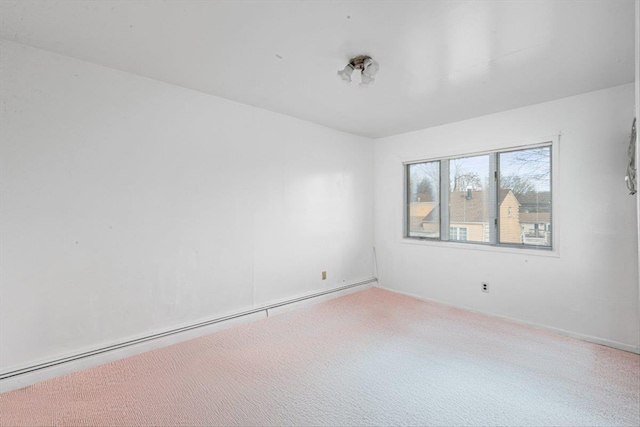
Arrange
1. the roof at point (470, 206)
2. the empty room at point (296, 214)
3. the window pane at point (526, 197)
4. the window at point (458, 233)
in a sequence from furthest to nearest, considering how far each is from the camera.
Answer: the window at point (458, 233) → the roof at point (470, 206) → the window pane at point (526, 197) → the empty room at point (296, 214)

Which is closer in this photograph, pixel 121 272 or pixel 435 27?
pixel 435 27

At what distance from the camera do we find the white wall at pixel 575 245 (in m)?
2.71

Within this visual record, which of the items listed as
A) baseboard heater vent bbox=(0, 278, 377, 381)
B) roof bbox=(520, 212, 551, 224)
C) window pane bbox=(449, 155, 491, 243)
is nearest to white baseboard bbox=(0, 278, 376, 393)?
baseboard heater vent bbox=(0, 278, 377, 381)

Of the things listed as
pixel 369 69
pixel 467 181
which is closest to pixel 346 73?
pixel 369 69

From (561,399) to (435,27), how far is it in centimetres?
254

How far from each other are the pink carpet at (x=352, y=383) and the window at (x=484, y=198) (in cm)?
111

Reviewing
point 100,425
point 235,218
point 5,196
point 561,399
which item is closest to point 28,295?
point 5,196

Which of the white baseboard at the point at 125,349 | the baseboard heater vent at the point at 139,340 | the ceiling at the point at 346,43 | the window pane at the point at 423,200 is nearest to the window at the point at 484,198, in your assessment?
the window pane at the point at 423,200

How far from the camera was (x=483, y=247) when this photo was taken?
362 cm

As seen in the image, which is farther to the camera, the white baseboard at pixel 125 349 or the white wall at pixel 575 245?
the white wall at pixel 575 245

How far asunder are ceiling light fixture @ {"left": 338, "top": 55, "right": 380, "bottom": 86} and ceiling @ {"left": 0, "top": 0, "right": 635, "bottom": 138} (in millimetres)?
55

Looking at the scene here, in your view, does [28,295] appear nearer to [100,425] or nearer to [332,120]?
[100,425]

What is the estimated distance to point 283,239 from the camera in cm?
364

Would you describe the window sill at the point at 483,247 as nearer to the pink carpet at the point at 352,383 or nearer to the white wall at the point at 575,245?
the white wall at the point at 575,245
